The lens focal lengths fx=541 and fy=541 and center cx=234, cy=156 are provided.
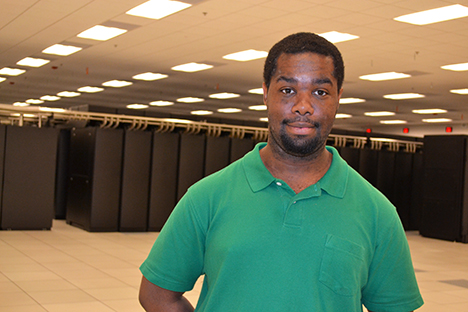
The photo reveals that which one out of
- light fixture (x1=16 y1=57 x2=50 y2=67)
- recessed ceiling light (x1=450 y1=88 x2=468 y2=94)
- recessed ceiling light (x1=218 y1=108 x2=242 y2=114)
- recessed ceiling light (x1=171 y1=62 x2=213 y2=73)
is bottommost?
recessed ceiling light (x1=218 y1=108 x2=242 y2=114)

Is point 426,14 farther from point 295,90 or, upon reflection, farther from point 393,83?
point 295,90

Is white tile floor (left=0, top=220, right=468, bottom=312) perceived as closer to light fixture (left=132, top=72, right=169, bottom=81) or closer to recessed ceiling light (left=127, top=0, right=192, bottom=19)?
recessed ceiling light (left=127, top=0, right=192, bottom=19)

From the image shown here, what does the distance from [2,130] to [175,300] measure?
9938 millimetres

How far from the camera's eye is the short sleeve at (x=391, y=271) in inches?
58.7

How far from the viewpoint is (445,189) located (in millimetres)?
13516

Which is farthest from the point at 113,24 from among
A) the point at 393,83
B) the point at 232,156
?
the point at 393,83

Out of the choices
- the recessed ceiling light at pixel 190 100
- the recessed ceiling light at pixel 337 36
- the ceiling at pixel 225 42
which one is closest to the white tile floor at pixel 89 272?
the ceiling at pixel 225 42

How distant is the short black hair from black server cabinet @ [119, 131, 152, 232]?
1024cm

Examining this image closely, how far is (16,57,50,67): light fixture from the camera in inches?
656

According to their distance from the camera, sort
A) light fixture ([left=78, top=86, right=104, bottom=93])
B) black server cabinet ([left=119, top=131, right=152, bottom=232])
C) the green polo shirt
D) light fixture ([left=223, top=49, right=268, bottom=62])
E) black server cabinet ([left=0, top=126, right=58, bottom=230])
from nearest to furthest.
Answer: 1. the green polo shirt
2. black server cabinet ([left=0, top=126, right=58, bottom=230])
3. black server cabinet ([left=119, top=131, right=152, bottom=232])
4. light fixture ([left=223, top=49, right=268, bottom=62])
5. light fixture ([left=78, top=86, right=104, bottom=93])

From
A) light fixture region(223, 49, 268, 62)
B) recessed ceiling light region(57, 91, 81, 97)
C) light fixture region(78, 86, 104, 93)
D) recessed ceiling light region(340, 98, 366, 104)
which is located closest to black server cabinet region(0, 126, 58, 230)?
light fixture region(223, 49, 268, 62)

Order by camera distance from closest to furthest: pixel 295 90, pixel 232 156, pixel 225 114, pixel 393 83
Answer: pixel 295 90
pixel 232 156
pixel 393 83
pixel 225 114

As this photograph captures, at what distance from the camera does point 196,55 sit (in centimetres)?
1470

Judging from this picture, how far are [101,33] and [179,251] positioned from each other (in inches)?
474
